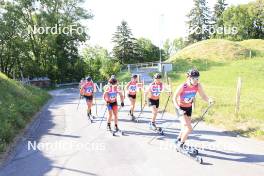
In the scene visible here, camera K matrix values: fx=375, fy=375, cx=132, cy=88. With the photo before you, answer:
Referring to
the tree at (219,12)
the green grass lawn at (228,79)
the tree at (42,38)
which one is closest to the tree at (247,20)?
the tree at (219,12)

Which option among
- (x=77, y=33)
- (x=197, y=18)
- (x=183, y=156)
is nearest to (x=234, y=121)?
(x=183, y=156)

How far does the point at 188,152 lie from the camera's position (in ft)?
32.2

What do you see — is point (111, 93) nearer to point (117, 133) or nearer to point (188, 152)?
→ point (117, 133)

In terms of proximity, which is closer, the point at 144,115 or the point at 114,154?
the point at 114,154

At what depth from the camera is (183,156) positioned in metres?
9.82

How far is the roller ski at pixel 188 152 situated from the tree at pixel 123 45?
7505cm

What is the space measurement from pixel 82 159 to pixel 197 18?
8773cm

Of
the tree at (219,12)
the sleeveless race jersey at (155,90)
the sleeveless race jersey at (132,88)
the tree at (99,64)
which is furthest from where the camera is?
the tree at (219,12)

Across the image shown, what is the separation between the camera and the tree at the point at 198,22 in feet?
307

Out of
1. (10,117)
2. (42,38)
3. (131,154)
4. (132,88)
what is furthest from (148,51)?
(131,154)

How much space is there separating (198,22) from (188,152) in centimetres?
8750

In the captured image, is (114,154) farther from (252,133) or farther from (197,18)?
(197,18)

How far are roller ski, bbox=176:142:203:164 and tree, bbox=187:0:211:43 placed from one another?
85628 mm

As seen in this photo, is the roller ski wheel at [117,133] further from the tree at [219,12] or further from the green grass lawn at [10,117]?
the tree at [219,12]
